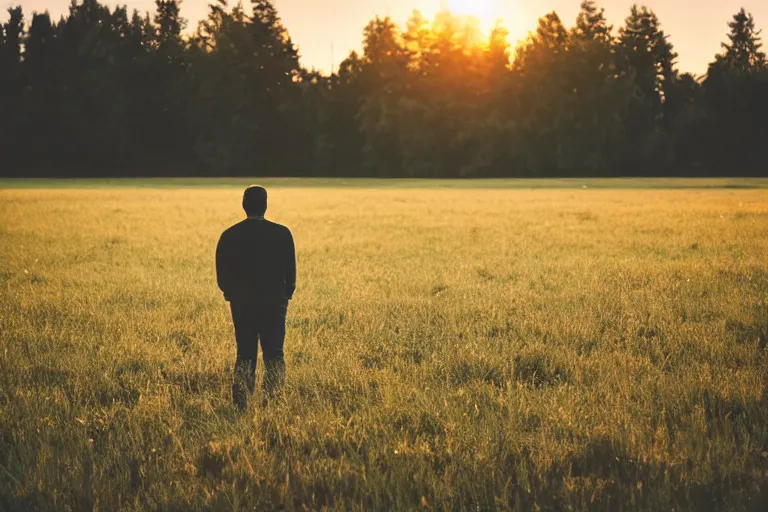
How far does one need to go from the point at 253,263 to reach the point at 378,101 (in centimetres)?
7826

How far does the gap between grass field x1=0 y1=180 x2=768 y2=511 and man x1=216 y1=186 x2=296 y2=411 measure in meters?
0.62

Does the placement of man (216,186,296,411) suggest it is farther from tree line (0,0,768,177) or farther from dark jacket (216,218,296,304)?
tree line (0,0,768,177)

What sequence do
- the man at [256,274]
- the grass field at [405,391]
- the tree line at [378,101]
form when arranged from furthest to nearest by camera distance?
1. the tree line at [378,101]
2. the man at [256,274]
3. the grass field at [405,391]

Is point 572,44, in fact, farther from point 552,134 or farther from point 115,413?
point 115,413

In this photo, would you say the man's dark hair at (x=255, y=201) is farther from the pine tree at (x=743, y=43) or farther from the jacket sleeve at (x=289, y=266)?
the pine tree at (x=743, y=43)

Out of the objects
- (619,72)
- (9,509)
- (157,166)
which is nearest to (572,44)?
(619,72)

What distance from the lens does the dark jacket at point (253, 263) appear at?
4969 mm

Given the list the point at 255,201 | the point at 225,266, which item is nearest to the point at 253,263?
the point at 225,266

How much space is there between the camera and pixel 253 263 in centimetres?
497

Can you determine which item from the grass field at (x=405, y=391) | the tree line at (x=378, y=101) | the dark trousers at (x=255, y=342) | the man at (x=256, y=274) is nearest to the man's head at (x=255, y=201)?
the man at (x=256, y=274)

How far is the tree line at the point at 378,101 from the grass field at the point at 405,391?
68.9 meters

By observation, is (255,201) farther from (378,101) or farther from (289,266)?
(378,101)

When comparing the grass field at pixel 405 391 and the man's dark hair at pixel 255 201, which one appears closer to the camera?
the grass field at pixel 405 391

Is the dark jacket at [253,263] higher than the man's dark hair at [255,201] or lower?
lower
